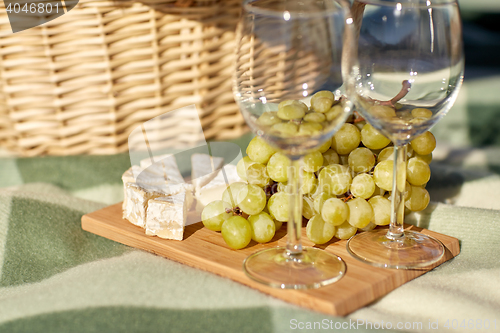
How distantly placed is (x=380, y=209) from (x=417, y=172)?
76 millimetres

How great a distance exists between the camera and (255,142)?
0.69 m

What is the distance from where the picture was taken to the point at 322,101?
20.2 inches

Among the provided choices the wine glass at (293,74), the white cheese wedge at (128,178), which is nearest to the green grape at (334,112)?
the wine glass at (293,74)

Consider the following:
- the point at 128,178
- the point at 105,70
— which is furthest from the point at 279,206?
the point at 105,70

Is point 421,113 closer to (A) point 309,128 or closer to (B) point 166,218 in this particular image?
(A) point 309,128

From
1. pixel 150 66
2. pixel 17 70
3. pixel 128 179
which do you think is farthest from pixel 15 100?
pixel 128 179

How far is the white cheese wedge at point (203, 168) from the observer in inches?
29.7

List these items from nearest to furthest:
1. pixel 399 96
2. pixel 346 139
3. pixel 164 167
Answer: pixel 399 96, pixel 346 139, pixel 164 167

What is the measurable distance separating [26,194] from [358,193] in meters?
0.52

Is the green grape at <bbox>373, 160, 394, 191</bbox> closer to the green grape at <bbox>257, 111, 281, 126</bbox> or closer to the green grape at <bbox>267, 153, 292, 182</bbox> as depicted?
the green grape at <bbox>267, 153, 292, 182</bbox>

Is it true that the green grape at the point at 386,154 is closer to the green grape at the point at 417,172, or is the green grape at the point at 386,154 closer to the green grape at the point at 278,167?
the green grape at the point at 417,172

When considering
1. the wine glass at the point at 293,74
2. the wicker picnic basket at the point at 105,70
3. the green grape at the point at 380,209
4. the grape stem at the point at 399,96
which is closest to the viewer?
the wine glass at the point at 293,74

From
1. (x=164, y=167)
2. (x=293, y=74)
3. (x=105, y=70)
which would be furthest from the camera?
(x=105, y=70)

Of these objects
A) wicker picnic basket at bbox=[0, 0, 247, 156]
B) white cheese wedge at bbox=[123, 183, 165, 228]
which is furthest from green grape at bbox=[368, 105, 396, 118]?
wicker picnic basket at bbox=[0, 0, 247, 156]
